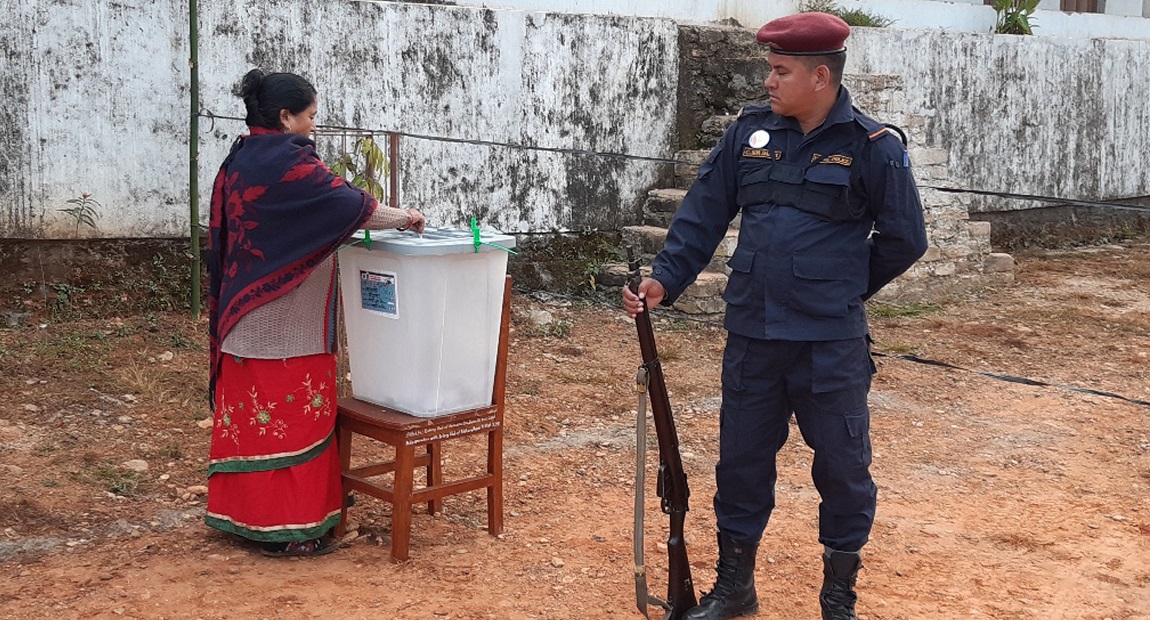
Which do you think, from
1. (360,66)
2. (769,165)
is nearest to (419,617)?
(769,165)

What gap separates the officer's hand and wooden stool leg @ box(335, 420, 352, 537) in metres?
1.31

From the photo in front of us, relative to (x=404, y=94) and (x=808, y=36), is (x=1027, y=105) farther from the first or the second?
(x=808, y=36)

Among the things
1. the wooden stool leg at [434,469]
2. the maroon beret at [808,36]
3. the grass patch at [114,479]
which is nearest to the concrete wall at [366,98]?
the grass patch at [114,479]

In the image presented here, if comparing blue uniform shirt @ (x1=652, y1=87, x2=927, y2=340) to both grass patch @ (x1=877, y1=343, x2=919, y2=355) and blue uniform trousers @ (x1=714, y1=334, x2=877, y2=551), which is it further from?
grass patch @ (x1=877, y1=343, x2=919, y2=355)

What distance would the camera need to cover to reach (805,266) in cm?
343

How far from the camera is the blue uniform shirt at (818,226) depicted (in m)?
3.43

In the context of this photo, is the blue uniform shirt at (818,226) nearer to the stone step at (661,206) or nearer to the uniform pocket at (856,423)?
the uniform pocket at (856,423)

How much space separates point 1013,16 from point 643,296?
31.7ft

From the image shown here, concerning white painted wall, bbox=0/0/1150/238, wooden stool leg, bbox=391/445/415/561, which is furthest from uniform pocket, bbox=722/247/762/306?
white painted wall, bbox=0/0/1150/238

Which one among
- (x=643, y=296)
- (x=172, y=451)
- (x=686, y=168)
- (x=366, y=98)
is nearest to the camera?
(x=643, y=296)

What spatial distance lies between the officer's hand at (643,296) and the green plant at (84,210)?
167 inches

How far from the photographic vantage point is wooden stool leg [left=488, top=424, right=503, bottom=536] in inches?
173

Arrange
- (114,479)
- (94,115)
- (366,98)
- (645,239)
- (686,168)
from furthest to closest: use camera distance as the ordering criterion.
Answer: (686,168) → (645,239) → (366,98) → (94,115) → (114,479)

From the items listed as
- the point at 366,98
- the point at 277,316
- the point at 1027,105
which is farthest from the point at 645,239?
the point at 1027,105
